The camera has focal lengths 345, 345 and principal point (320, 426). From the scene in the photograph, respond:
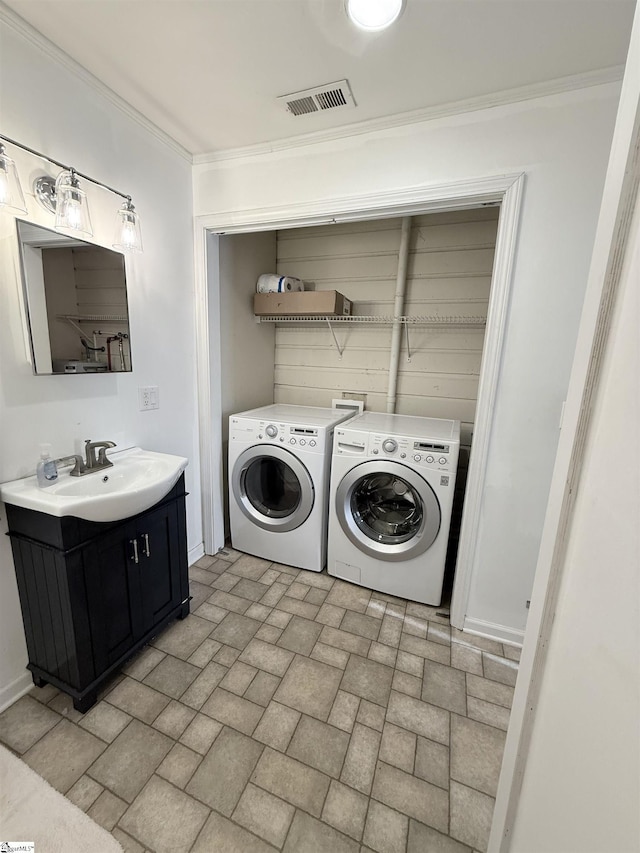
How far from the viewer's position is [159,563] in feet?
5.30

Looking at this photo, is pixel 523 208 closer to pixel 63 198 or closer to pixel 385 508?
pixel 385 508

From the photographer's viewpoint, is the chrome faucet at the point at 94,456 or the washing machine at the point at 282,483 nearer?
the chrome faucet at the point at 94,456

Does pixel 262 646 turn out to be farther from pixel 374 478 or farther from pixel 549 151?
pixel 549 151

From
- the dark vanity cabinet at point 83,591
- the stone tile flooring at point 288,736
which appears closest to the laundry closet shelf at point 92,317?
the dark vanity cabinet at point 83,591

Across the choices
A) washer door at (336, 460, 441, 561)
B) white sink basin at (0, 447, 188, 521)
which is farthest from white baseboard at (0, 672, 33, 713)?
washer door at (336, 460, 441, 561)

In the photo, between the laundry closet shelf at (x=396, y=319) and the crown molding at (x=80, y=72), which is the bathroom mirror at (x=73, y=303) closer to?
the crown molding at (x=80, y=72)

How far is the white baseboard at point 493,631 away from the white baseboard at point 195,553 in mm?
1685

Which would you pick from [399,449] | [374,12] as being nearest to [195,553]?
[399,449]

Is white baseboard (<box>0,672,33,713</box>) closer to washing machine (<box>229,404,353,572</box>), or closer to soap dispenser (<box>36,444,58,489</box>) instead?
soap dispenser (<box>36,444,58,489</box>)

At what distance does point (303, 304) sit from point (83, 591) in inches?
79.4

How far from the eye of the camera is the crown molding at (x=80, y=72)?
1.17 m

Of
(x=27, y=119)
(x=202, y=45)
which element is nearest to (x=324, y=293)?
(x=202, y=45)

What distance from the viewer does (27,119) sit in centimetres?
124

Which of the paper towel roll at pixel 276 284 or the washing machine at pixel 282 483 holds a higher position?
the paper towel roll at pixel 276 284
